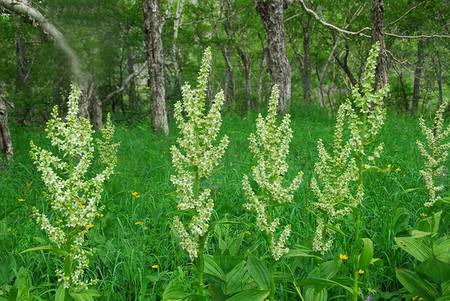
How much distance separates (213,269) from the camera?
10.6ft

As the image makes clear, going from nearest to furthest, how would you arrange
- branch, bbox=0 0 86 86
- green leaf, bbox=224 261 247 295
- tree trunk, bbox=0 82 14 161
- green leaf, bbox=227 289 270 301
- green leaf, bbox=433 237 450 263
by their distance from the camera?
1. green leaf, bbox=227 289 270 301
2. green leaf, bbox=224 261 247 295
3. green leaf, bbox=433 237 450 263
4. branch, bbox=0 0 86 86
5. tree trunk, bbox=0 82 14 161

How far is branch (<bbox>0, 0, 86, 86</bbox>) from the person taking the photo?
7098mm

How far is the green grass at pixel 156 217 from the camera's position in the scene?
396cm

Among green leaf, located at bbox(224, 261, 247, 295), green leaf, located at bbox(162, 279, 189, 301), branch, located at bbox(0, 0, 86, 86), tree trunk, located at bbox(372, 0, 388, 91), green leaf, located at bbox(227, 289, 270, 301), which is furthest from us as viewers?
tree trunk, located at bbox(372, 0, 388, 91)

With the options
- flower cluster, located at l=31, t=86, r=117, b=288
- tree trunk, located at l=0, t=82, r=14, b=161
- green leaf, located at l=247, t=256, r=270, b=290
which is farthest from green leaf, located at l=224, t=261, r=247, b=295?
tree trunk, located at l=0, t=82, r=14, b=161

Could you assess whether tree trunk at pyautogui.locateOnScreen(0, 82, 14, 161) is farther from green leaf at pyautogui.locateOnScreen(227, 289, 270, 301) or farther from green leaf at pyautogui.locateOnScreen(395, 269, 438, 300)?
green leaf at pyautogui.locateOnScreen(395, 269, 438, 300)

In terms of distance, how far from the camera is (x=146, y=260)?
13.8 ft

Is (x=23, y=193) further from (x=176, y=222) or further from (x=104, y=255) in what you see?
(x=176, y=222)

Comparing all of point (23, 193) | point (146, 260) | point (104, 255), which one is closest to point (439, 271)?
point (146, 260)

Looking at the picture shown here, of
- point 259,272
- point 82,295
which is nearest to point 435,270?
point 259,272

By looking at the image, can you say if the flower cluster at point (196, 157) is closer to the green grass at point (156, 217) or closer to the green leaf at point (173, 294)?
the green grass at point (156, 217)

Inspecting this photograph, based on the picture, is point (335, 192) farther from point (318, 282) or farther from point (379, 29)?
point (379, 29)

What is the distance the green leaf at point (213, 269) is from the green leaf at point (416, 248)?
1.28 meters

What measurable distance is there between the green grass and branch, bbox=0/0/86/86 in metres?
1.70
